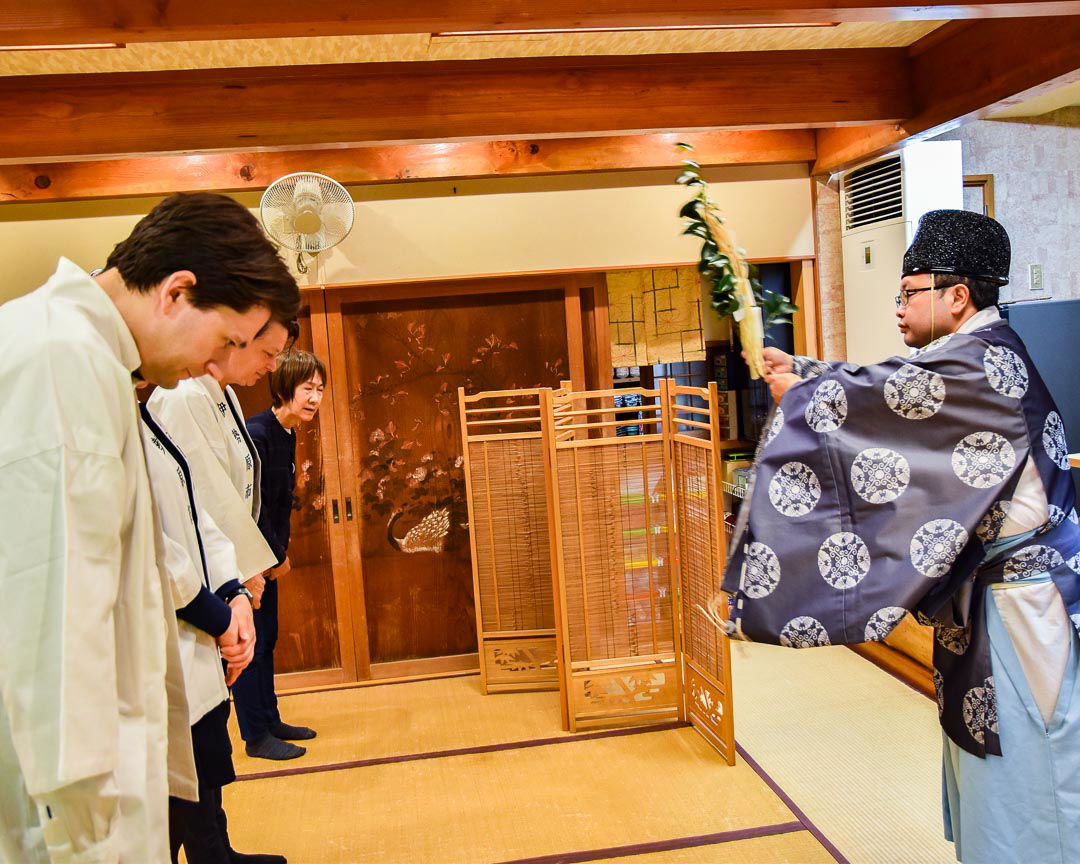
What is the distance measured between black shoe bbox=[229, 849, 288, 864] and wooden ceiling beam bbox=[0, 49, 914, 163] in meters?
2.35

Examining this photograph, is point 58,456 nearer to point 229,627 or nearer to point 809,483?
point 229,627

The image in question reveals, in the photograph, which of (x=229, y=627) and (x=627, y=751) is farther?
(x=627, y=751)

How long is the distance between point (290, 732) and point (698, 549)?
5.95ft

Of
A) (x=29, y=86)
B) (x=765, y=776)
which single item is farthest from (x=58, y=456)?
(x=29, y=86)

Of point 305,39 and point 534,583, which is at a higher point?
point 305,39

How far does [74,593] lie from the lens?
103 cm

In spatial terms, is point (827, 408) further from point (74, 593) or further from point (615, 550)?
point (615, 550)

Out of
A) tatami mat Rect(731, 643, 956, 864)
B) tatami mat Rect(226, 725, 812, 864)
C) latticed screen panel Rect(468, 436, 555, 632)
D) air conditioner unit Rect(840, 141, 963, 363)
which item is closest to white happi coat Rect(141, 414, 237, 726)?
tatami mat Rect(226, 725, 812, 864)

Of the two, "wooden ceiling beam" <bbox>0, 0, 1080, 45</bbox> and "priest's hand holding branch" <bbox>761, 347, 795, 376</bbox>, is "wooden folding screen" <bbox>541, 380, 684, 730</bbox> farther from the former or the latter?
"wooden ceiling beam" <bbox>0, 0, 1080, 45</bbox>

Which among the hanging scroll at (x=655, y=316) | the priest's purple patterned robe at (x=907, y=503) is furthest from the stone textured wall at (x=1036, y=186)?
the priest's purple patterned robe at (x=907, y=503)

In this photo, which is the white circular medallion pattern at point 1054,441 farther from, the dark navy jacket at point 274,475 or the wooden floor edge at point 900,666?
the dark navy jacket at point 274,475

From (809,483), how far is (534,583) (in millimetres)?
2218

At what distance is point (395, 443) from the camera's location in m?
4.43

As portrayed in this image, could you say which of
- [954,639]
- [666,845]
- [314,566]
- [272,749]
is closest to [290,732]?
[272,749]
